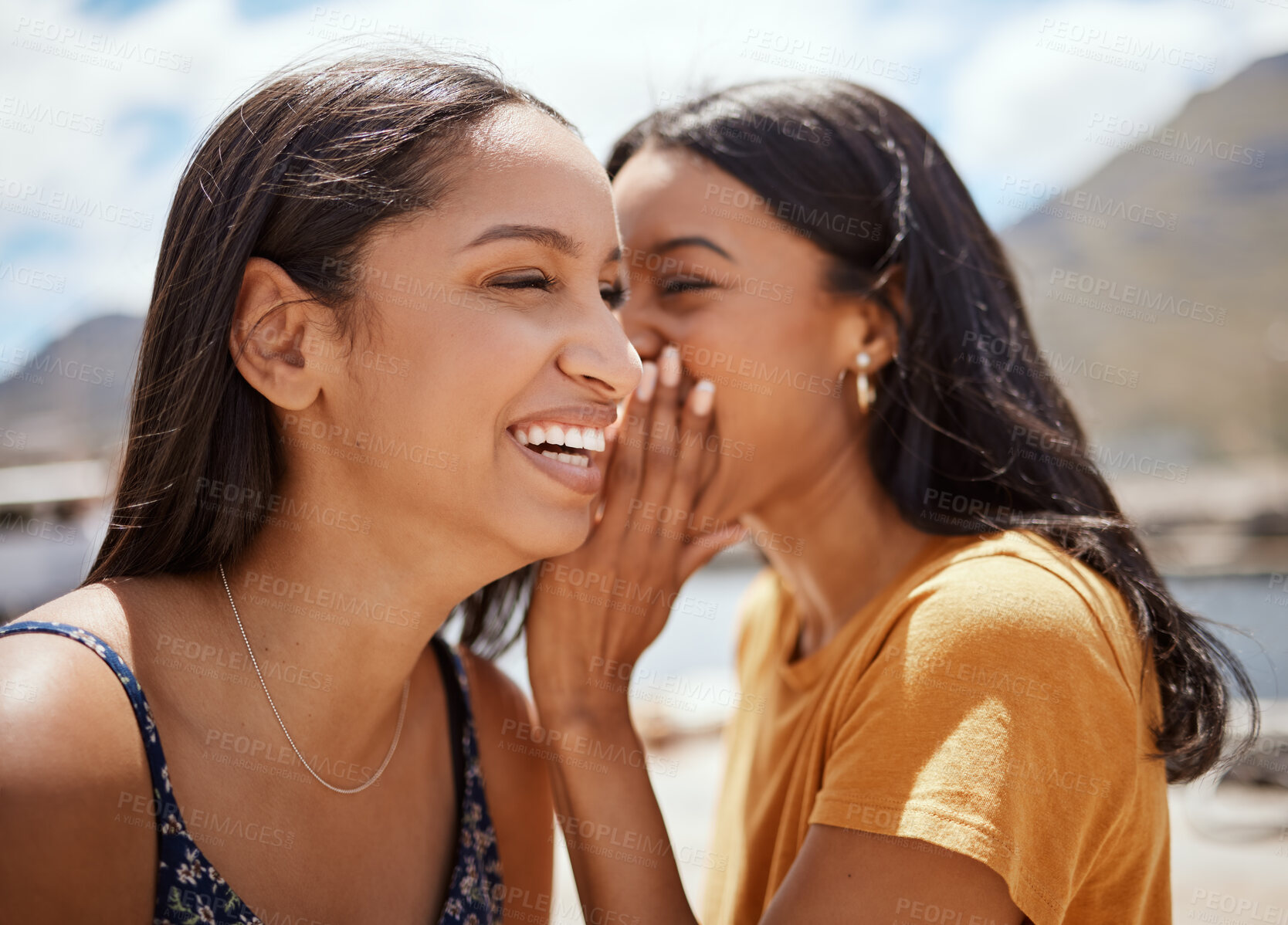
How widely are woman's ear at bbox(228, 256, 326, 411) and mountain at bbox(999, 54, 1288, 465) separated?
7082 centimetres

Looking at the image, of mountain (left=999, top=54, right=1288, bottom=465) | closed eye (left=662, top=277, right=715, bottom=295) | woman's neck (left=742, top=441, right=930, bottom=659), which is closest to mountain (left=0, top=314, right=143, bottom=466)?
closed eye (left=662, top=277, right=715, bottom=295)

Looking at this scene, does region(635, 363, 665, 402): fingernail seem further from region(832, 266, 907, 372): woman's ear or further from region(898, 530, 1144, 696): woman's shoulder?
region(898, 530, 1144, 696): woman's shoulder

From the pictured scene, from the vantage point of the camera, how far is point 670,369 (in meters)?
2.82

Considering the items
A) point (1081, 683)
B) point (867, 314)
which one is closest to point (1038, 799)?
point (1081, 683)

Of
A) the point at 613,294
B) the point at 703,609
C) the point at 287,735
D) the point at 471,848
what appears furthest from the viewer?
the point at 703,609

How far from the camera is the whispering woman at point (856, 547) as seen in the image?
1.99 metres

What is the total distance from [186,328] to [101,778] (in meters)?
0.95

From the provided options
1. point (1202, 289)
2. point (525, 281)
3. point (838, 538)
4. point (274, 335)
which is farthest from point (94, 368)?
point (1202, 289)

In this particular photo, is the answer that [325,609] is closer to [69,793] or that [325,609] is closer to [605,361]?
[69,793]

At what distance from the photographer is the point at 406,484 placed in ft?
6.75

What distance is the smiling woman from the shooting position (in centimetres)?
199

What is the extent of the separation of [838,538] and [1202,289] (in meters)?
90.7

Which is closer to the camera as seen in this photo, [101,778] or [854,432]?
[101,778]

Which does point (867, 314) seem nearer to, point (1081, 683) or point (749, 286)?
point (749, 286)
